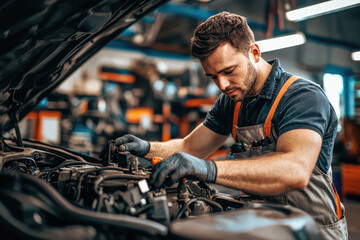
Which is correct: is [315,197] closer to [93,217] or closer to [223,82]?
[223,82]

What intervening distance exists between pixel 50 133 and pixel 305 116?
13.8ft

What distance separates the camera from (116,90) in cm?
600

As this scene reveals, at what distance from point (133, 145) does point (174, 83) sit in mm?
5167

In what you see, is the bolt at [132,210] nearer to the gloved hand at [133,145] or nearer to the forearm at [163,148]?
the gloved hand at [133,145]

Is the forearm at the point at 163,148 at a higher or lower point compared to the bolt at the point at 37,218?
higher

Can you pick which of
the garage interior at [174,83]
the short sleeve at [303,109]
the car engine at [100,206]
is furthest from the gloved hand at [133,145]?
the garage interior at [174,83]

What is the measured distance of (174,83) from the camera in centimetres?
658

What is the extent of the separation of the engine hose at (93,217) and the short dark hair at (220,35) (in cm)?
78

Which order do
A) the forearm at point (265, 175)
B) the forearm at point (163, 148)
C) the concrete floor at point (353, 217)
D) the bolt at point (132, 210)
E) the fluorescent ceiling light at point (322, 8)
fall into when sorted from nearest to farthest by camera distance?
the bolt at point (132, 210) < the forearm at point (265, 175) < the forearm at point (163, 148) < the fluorescent ceiling light at point (322, 8) < the concrete floor at point (353, 217)

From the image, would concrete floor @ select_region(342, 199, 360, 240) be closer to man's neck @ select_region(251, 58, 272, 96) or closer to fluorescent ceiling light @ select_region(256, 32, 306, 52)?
fluorescent ceiling light @ select_region(256, 32, 306, 52)

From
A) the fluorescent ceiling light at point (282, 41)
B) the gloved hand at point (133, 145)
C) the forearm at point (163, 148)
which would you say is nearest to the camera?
the gloved hand at point (133, 145)

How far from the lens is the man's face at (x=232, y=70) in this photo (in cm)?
127

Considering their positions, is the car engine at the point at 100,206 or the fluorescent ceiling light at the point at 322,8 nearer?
the car engine at the point at 100,206

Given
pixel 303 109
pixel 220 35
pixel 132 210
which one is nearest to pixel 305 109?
pixel 303 109
